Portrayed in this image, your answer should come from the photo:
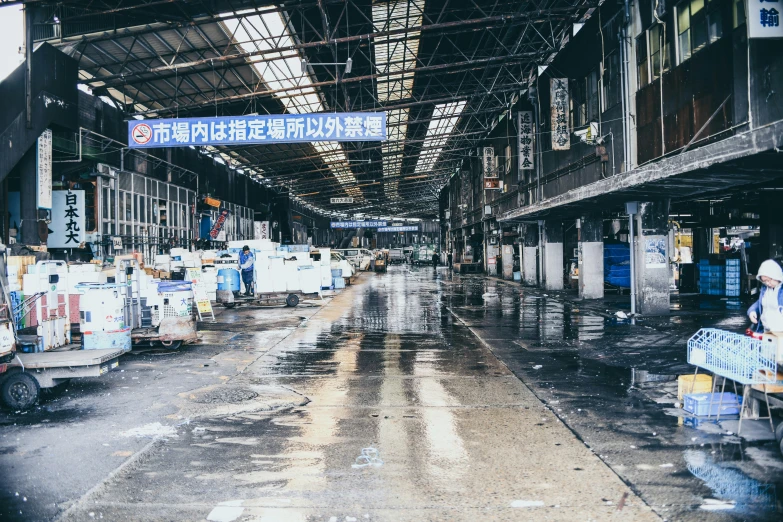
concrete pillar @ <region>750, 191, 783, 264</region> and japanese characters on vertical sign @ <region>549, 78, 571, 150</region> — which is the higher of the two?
japanese characters on vertical sign @ <region>549, 78, 571, 150</region>

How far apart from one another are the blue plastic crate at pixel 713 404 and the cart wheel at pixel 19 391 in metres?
8.08

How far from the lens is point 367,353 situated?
1154cm

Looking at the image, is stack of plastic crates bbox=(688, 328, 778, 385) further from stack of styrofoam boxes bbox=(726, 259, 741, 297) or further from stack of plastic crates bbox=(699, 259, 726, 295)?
stack of plastic crates bbox=(699, 259, 726, 295)

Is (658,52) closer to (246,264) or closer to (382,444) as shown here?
(382,444)

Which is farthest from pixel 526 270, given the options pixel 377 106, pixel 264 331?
pixel 264 331

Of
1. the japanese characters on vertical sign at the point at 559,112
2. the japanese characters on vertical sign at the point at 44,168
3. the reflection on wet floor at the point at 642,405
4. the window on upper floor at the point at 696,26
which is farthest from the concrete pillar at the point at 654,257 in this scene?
the japanese characters on vertical sign at the point at 44,168

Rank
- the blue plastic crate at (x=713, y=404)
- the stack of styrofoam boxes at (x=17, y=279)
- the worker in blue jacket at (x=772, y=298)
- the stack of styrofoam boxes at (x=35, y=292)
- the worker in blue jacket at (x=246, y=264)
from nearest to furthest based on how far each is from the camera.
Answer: the worker in blue jacket at (x=772, y=298) → the blue plastic crate at (x=713, y=404) → the stack of styrofoam boxes at (x=17, y=279) → the stack of styrofoam boxes at (x=35, y=292) → the worker in blue jacket at (x=246, y=264)

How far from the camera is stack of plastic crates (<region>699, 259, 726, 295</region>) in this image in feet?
73.3

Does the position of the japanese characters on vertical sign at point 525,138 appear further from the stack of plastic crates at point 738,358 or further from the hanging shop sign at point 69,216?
the stack of plastic crates at point 738,358

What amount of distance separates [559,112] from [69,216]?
18.3 m

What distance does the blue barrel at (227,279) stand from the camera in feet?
68.5

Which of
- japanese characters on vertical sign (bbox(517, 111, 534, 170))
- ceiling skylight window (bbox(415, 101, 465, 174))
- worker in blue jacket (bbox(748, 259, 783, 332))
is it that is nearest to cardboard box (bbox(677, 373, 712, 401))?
worker in blue jacket (bbox(748, 259, 783, 332))

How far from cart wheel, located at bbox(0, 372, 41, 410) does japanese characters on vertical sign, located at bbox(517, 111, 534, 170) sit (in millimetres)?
23211

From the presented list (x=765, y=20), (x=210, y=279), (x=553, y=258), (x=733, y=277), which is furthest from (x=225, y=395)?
(x=553, y=258)
